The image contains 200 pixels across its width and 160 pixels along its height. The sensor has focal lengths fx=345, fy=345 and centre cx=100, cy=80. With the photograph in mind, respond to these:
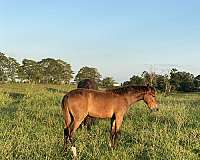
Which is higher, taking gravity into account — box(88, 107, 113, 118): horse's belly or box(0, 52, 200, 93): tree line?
box(0, 52, 200, 93): tree line

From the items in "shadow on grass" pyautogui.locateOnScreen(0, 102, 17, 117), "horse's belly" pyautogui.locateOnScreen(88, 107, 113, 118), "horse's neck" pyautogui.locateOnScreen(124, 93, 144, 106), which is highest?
"horse's neck" pyautogui.locateOnScreen(124, 93, 144, 106)

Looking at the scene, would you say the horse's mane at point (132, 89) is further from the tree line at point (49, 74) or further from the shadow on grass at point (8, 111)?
the tree line at point (49, 74)

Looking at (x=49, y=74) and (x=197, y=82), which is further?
(x=49, y=74)

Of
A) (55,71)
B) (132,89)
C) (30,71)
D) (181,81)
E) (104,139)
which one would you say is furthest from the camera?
(55,71)

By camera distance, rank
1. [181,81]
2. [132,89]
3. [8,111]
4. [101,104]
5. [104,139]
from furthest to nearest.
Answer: [181,81] < [8,111] < [132,89] < [104,139] < [101,104]

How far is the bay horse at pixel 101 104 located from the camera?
7.56 m

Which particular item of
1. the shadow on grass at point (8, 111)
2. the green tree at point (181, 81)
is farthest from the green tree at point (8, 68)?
the shadow on grass at point (8, 111)

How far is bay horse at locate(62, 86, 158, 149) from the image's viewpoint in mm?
7562

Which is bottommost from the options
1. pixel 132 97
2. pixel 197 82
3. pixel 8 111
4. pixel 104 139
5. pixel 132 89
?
pixel 104 139

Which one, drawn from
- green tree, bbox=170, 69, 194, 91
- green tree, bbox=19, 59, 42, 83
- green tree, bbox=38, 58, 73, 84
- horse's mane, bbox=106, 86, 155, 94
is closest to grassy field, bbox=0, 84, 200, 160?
horse's mane, bbox=106, 86, 155, 94

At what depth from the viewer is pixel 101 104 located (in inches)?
312

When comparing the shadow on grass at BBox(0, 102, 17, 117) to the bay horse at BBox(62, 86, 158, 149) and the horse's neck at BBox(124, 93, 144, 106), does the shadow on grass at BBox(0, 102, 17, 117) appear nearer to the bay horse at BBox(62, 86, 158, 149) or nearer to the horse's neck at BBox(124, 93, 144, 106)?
the bay horse at BBox(62, 86, 158, 149)

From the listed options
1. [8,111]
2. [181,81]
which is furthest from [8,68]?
[8,111]

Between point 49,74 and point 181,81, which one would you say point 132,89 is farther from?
point 49,74
